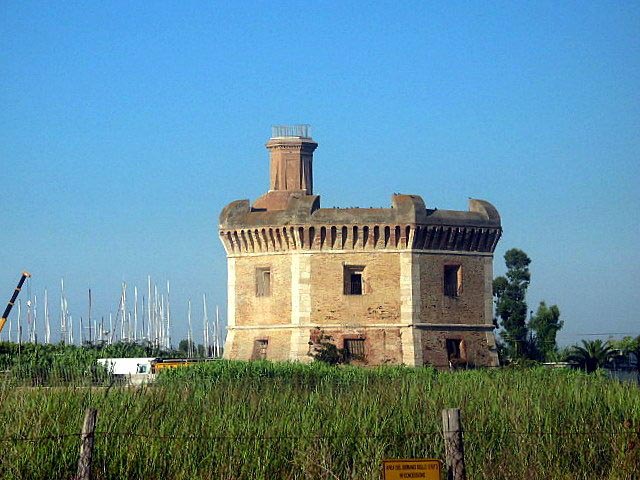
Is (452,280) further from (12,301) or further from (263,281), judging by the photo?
(12,301)

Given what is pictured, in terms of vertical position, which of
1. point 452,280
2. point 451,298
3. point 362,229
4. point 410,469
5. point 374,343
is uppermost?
point 362,229

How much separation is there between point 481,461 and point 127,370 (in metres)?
23.7

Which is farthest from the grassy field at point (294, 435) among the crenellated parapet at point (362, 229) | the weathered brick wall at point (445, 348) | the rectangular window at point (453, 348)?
the rectangular window at point (453, 348)

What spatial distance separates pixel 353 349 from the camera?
36.4 metres

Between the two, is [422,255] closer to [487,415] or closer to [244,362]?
[244,362]

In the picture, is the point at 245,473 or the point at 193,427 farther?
the point at 193,427

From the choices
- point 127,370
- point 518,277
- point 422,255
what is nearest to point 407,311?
point 422,255

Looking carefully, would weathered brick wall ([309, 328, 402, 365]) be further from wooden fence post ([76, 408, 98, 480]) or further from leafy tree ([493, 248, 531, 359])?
wooden fence post ([76, 408, 98, 480])

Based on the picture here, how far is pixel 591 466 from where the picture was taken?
52.2 ft

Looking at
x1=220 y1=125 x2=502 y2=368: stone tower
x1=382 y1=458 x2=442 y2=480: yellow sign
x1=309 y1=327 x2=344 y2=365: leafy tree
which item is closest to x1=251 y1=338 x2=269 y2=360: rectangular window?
x1=220 y1=125 x2=502 y2=368: stone tower

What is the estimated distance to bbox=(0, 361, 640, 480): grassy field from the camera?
1459 centimetres

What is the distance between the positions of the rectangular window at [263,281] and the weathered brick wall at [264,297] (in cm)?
9

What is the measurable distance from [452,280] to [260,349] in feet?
19.3

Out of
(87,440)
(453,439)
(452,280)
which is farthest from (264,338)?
(453,439)
